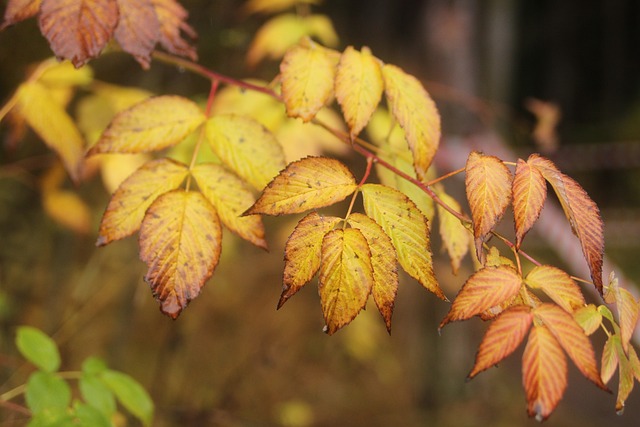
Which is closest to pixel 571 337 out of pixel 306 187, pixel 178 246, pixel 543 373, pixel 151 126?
pixel 543 373

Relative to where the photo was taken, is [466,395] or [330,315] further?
[466,395]

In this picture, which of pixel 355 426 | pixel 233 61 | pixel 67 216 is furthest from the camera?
pixel 355 426

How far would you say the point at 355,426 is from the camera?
240cm

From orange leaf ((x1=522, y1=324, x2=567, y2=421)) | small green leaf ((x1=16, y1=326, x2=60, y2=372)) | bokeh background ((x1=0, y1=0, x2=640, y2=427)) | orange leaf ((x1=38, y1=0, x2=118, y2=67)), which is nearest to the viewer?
orange leaf ((x1=522, y1=324, x2=567, y2=421))

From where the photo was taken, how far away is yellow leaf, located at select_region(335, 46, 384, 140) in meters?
0.62

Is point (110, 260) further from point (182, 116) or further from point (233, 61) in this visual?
point (182, 116)

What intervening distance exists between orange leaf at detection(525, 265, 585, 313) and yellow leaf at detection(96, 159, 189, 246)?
39 centimetres

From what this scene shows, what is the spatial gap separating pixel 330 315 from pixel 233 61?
1.52 meters

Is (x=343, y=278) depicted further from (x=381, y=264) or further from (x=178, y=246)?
(x=178, y=246)

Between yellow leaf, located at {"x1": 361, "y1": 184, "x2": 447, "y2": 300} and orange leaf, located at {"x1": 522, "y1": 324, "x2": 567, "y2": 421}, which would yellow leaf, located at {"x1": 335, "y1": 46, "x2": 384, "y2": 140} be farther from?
orange leaf, located at {"x1": 522, "y1": 324, "x2": 567, "y2": 421}

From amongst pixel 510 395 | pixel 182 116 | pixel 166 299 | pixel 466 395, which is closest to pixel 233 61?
pixel 182 116

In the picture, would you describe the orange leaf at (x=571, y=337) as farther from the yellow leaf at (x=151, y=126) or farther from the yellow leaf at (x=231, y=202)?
the yellow leaf at (x=151, y=126)

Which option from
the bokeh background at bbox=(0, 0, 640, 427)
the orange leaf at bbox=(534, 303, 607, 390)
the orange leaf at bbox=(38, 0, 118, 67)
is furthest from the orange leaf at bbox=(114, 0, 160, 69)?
the bokeh background at bbox=(0, 0, 640, 427)

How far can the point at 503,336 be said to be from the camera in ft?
1.65
